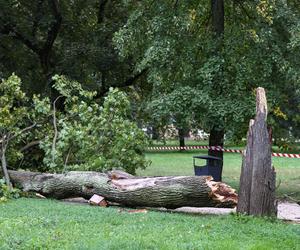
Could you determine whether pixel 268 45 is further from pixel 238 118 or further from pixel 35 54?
pixel 35 54

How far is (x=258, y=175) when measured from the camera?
286 inches

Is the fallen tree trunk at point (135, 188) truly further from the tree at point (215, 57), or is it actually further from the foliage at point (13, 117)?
the tree at point (215, 57)

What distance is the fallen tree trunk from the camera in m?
7.95

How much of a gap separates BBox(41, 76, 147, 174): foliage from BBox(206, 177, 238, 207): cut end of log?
284cm

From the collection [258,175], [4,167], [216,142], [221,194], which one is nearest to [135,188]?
[221,194]

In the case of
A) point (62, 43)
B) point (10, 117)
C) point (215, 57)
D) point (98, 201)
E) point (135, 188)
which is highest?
point (62, 43)

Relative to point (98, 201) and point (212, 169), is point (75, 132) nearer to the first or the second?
point (98, 201)

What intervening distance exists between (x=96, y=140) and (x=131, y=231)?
4717 millimetres

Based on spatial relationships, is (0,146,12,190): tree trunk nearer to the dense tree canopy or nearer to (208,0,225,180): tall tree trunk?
the dense tree canopy

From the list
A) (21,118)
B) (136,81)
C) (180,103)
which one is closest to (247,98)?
(180,103)

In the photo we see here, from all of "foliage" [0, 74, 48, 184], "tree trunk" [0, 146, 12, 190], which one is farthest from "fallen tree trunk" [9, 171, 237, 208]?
"foliage" [0, 74, 48, 184]

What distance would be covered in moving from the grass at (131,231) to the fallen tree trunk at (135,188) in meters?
0.61

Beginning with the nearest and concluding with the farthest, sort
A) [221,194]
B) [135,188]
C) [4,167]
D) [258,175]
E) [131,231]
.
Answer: [131,231]
[258,175]
[221,194]
[135,188]
[4,167]

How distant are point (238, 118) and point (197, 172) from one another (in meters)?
2.48
